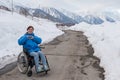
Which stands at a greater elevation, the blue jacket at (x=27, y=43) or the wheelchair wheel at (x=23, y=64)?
the blue jacket at (x=27, y=43)

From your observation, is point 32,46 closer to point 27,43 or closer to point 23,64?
point 27,43

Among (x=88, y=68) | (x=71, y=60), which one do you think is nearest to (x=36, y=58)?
(x=88, y=68)

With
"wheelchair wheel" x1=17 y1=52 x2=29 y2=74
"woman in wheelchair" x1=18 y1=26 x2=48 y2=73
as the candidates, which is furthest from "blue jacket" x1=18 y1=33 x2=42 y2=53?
"wheelchair wheel" x1=17 y1=52 x2=29 y2=74

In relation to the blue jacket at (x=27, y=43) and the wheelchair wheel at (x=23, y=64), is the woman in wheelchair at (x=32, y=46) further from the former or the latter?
the wheelchair wheel at (x=23, y=64)

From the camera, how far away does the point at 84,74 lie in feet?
35.7

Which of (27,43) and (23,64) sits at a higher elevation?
(27,43)

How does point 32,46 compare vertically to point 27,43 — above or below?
below

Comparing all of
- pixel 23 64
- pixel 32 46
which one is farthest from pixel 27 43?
pixel 23 64

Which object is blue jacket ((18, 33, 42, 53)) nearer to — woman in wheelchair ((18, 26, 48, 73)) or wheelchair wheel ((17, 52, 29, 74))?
woman in wheelchair ((18, 26, 48, 73))

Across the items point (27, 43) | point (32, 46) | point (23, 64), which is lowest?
point (23, 64)

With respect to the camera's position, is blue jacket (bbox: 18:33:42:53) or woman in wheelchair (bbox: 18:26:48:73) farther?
blue jacket (bbox: 18:33:42:53)

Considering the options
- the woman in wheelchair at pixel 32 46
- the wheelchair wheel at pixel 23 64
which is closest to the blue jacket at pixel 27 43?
the woman in wheelchair at pixel 32 46

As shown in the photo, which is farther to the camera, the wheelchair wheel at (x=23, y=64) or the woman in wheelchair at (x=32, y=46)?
the wheelchair wheel at (x=23, y=64)

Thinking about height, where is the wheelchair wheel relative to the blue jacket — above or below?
below
